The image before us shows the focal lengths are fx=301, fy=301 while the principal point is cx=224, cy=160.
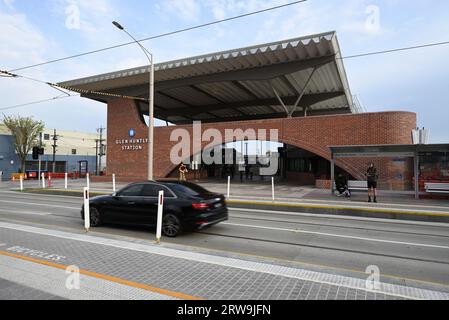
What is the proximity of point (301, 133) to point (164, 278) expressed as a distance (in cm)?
1931

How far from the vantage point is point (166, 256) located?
548cm

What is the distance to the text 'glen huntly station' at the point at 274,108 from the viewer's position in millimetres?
19484

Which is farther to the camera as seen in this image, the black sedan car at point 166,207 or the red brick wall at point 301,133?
the red brick wall at point 301,133

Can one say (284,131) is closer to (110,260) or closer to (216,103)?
(216,103)

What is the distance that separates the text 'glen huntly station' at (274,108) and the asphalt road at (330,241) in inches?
299

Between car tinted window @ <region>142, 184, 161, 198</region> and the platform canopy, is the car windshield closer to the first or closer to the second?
car tinted window @ <region>142, 184, 161, 198</region>

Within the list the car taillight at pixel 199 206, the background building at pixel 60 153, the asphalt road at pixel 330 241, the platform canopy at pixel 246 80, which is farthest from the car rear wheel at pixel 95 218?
the background building at pixel 60 153

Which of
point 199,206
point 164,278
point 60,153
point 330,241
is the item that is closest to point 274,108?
point 330,241

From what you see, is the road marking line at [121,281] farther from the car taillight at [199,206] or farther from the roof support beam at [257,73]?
the roof support beam at [257,73]

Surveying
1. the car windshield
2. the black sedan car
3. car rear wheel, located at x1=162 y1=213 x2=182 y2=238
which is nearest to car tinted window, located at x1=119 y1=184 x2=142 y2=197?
the black sedan car

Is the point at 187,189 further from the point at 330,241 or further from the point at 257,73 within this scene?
the point at 257,73

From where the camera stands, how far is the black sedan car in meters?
7.37

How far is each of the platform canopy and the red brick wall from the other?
2680 millimetres
